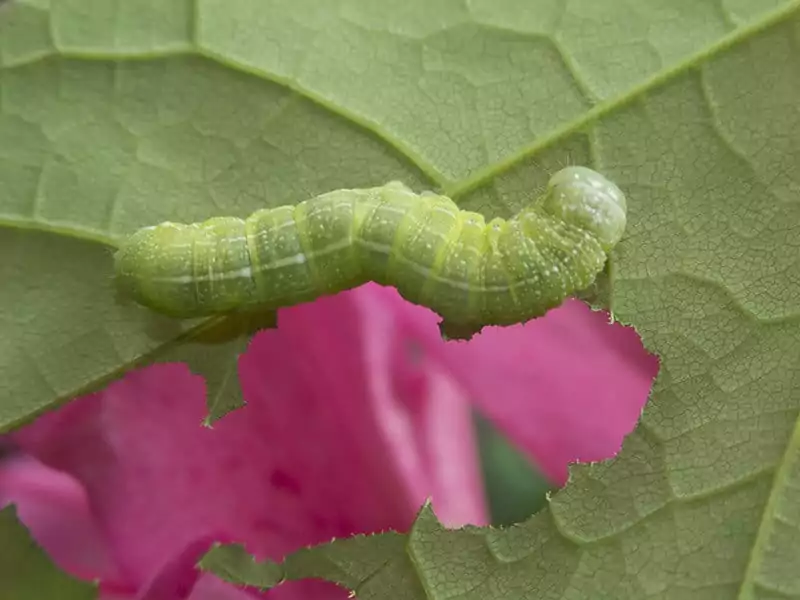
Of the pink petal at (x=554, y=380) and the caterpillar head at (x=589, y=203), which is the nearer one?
the caterpillar head at (x=589, y=203)

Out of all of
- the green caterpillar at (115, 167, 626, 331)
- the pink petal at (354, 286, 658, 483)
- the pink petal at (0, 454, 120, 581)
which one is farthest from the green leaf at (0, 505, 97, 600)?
the pink petal at (354, 286, 658, 483)

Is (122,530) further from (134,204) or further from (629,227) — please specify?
(629,227)

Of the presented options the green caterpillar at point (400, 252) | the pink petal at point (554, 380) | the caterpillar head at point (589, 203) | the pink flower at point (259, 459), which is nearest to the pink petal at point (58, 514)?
the pink flower at point (259, 459)

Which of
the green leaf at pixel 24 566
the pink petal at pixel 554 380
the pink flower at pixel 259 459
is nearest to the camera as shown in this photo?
the green leaf at pixel 24 566

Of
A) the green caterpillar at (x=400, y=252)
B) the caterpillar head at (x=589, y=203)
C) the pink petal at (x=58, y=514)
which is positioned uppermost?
the caterpillar head at (x=589, y=203)

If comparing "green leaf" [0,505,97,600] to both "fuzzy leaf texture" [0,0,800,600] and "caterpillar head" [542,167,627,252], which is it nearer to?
"fuzzy leaf texture" [0,0,800,600]

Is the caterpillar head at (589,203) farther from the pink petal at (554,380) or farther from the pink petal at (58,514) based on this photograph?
the pink petal at (58,514)

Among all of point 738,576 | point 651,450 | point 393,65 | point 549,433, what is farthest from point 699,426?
point 393,65

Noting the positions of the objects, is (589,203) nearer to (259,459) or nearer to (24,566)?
(259,459)
